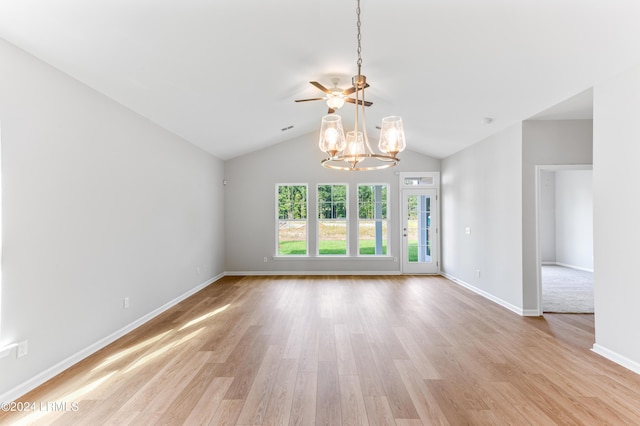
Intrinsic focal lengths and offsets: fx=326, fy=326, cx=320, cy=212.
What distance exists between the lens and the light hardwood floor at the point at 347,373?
2191mm

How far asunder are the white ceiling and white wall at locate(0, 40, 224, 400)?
1.01 ft

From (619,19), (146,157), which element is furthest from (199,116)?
(619,19)

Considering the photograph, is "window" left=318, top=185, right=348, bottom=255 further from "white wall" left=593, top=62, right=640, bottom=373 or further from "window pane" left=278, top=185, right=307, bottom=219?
"white wall" left=593, top=62, right=640, bottom=373

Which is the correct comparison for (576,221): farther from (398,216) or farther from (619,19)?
(619,19)

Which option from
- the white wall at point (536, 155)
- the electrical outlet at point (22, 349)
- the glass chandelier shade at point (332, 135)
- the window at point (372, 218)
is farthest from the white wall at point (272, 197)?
the electrical outlet at point (22, 349)

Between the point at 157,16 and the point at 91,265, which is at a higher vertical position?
the point at 157,16

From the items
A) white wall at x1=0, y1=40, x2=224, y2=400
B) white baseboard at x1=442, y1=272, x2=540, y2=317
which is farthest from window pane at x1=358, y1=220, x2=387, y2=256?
white wall at x1=0, y1=40, x2=224, y2=400

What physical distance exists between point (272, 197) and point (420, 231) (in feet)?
11.5

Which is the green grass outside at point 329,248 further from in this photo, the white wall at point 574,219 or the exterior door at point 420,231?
the white wall at point 574,219

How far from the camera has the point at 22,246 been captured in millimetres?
2500

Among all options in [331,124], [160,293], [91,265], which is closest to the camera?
[331,124]

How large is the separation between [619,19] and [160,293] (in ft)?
18.3

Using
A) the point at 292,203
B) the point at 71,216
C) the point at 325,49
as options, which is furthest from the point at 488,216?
the point at 71,216

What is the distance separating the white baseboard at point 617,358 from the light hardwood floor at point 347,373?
99mm
